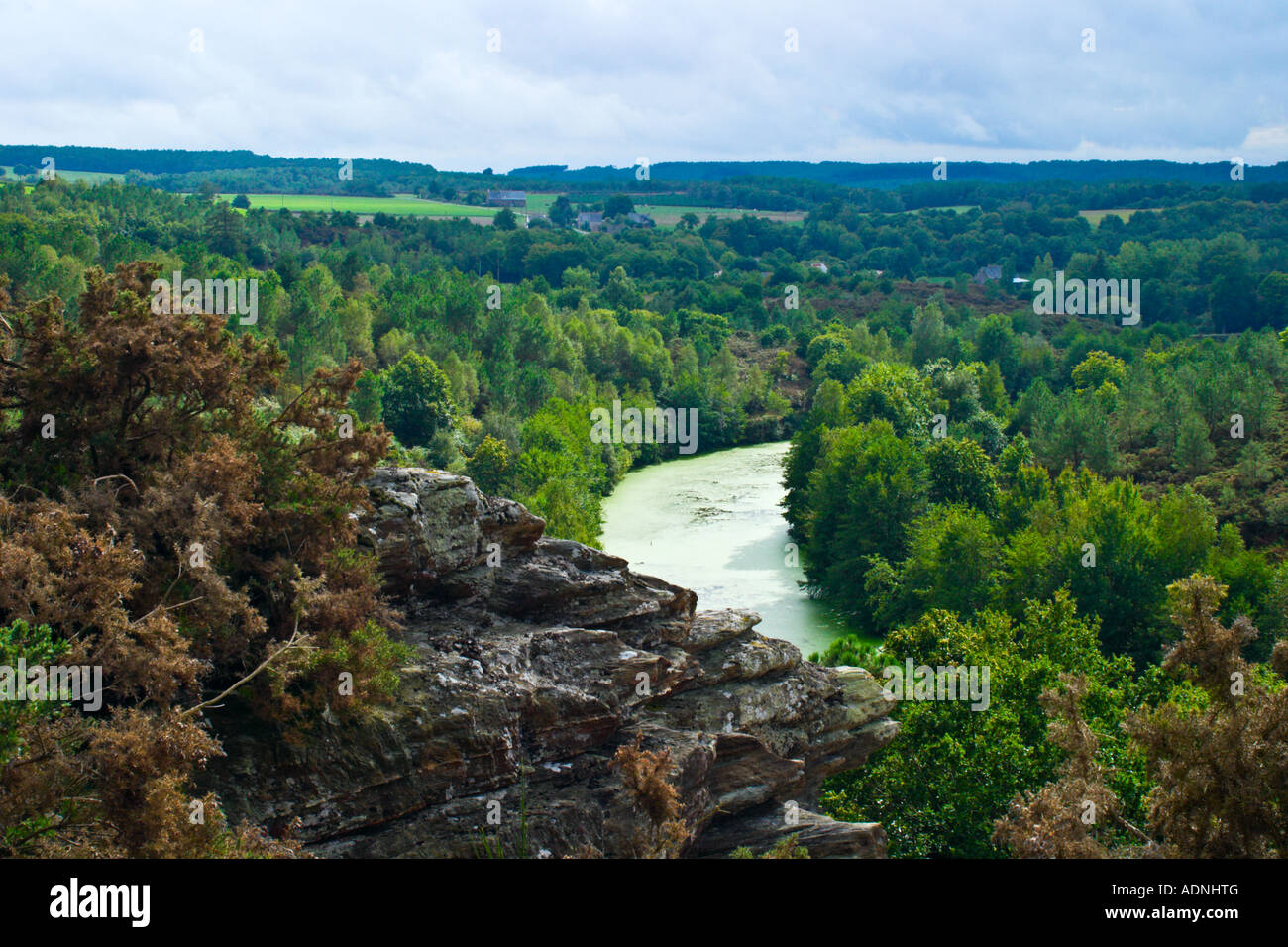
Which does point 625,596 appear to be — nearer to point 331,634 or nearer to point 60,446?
point 331,634

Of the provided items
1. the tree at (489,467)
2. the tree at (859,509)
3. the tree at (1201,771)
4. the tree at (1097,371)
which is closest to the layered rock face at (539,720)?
the tree at (1201,771)

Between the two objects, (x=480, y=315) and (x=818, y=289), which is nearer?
(x=480, y=315)

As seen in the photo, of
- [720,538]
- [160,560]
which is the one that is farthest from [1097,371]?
[160,560]

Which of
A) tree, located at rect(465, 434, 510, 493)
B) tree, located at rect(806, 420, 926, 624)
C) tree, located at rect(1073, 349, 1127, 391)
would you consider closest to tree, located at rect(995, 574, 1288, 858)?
tree, located at rect(806, 420, 926, 624)

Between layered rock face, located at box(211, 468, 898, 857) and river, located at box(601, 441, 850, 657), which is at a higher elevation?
layered rock face, located at box(211, 468, 898, 857)

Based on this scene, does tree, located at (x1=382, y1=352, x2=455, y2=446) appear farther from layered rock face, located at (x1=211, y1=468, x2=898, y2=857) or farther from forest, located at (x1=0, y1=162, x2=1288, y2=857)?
layered rock face, located at (x1=211, y1=468, x2=898, y2=857)

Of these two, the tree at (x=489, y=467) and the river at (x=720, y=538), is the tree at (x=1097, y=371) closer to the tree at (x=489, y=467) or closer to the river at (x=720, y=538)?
the river at (x=720, y=538)

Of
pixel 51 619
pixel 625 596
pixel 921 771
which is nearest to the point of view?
pixel 51 619

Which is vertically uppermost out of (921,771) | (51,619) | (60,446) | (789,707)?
(60,446)
